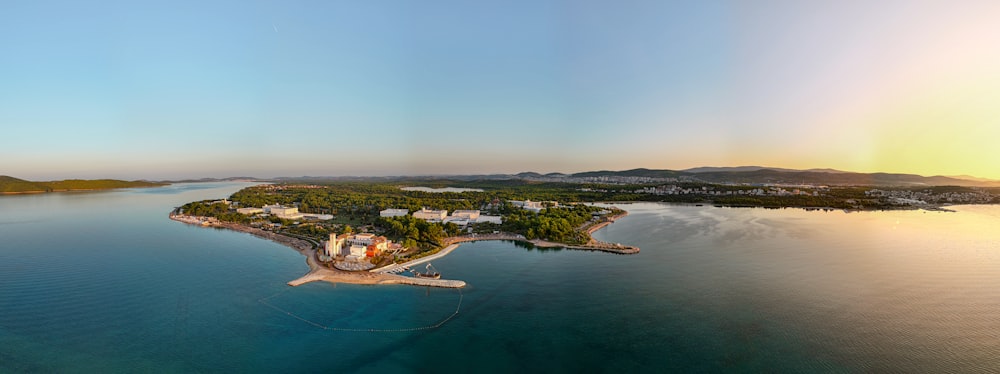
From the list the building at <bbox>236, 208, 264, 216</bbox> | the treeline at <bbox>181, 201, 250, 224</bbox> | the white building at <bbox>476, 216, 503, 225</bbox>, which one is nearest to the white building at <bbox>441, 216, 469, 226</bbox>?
the white building at <bbox>476, 216, 503, 225</bbox>

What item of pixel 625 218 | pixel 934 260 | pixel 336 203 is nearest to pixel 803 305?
pixel 934 260

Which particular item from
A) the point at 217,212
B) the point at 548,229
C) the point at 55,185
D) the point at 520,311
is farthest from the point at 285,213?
the point at 55,185

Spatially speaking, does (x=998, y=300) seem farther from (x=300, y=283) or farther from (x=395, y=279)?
(x=300, y=283)

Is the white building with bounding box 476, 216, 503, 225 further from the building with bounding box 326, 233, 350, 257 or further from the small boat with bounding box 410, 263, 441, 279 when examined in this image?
the small boat with bounding box 410, 263, 441, 279

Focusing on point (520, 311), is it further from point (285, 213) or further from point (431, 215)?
point (285, 213)

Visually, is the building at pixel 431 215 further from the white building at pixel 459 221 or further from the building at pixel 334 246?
the building at pixel 334 246

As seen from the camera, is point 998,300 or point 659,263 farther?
point 659,263
